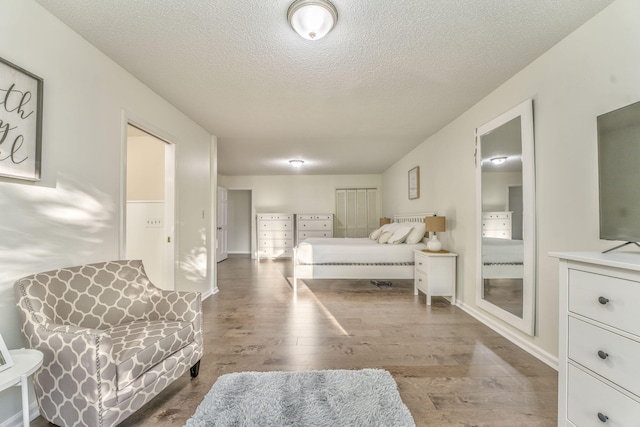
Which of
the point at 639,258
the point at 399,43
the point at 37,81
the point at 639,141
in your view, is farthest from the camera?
the point at 399,43

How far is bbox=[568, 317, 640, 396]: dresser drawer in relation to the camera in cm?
96

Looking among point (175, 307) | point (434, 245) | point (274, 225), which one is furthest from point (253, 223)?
point (175, 307)


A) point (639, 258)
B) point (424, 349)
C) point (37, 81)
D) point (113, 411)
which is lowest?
point (424, 349)

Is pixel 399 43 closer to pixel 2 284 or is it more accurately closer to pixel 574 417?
pixel 574 417

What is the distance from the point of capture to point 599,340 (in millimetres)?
1069

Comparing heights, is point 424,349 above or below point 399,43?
below

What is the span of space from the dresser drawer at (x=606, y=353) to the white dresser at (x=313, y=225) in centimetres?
607

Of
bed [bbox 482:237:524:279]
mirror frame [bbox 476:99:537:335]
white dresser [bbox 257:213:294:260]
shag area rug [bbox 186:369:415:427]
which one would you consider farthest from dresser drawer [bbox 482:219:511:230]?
white dresser [bbox 257:213:294:260]

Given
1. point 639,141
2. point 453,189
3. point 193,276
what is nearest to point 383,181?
point 453,189

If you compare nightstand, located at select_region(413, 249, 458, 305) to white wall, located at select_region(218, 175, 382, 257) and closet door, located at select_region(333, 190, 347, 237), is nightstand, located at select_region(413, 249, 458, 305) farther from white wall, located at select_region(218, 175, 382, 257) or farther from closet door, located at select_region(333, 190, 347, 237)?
white wall, located at select_region(218, 175, 382, 257)

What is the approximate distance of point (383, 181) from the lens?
23.8 ft

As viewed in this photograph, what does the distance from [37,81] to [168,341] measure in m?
1.68

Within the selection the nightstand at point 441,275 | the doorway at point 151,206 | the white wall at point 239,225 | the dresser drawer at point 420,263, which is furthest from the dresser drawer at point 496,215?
the white wall at point 239,225

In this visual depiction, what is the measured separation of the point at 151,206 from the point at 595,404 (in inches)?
153
